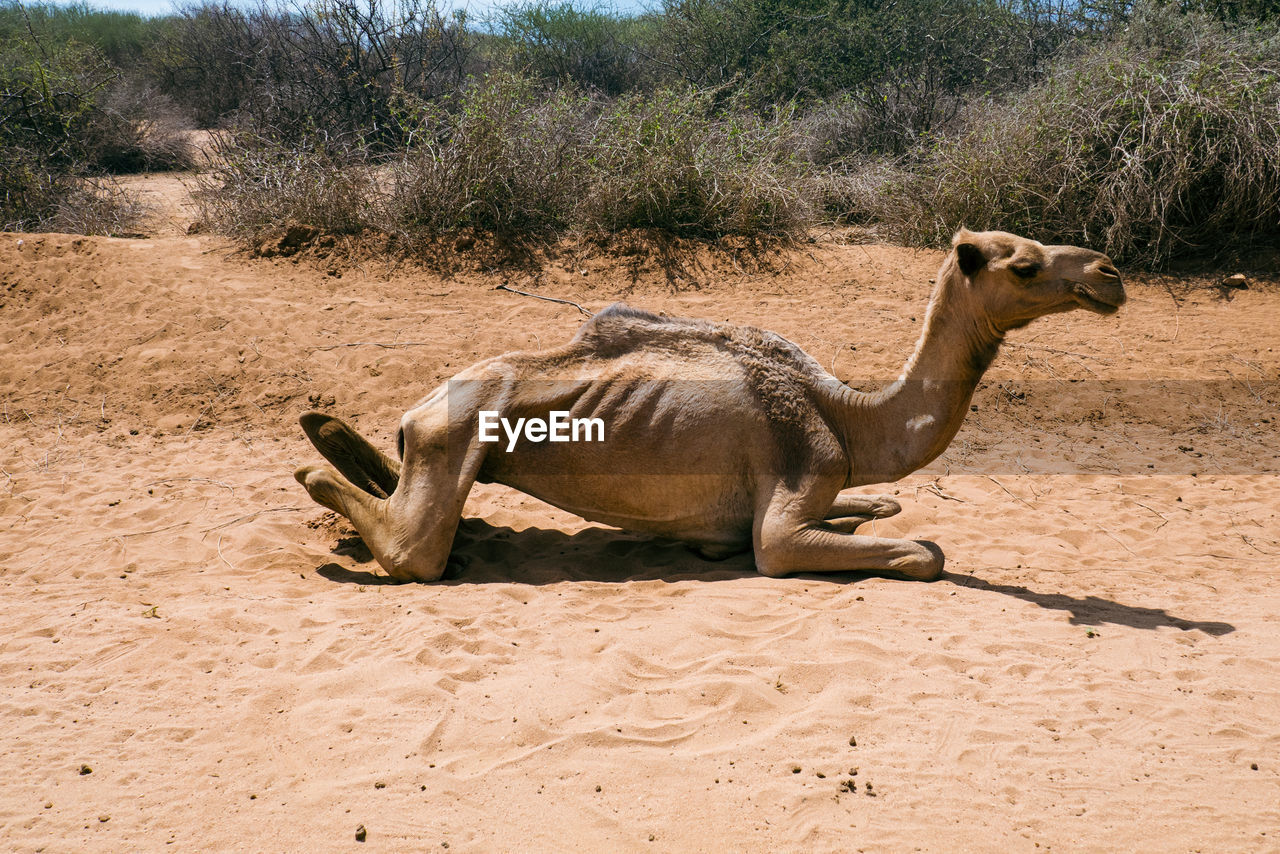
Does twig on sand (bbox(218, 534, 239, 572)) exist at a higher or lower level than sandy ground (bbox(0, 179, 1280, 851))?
lower

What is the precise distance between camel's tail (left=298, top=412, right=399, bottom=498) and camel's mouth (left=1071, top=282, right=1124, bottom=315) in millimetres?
3806

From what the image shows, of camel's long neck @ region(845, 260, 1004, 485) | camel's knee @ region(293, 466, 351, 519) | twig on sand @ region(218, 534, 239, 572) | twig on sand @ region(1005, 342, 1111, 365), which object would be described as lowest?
twig on sand @ region(218, 534, 239, 572)

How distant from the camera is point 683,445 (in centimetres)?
513

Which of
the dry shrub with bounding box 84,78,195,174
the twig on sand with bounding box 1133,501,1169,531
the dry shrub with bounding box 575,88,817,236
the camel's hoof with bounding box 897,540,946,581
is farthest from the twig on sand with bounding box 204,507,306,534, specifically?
the dry shrub with bounding box 84,78,195,174

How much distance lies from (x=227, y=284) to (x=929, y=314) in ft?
26.4

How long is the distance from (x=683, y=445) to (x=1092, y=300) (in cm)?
211

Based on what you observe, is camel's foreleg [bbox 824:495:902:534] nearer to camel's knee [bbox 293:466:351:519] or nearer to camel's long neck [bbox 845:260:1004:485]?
camel's long neck [bbox 845:260:1004:485]

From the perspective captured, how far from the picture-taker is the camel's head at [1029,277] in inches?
167

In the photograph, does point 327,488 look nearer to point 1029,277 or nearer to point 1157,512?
point 1029,277

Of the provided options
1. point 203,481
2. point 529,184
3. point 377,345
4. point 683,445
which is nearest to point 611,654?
point 683,445

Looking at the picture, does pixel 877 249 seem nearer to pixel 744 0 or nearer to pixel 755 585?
pixel 755 585

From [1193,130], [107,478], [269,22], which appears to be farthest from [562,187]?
[269,22]

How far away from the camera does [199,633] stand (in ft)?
14.4

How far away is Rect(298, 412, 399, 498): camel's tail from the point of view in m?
5.36
